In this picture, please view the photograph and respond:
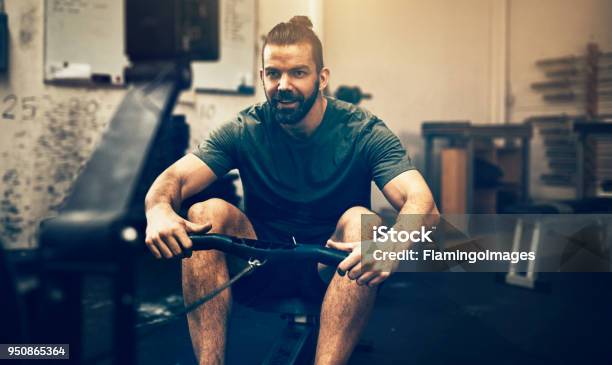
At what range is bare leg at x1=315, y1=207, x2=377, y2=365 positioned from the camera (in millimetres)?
1377

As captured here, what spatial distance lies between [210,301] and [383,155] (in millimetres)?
665

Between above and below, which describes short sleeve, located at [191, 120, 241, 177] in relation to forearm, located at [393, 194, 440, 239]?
above

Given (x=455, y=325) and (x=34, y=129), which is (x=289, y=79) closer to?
(x=455, y=325)

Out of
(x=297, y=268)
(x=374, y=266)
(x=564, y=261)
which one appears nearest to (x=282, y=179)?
(x=297, y=268)

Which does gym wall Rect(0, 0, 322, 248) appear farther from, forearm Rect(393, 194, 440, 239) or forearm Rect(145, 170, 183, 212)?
forearm Rect(393, 194, 440, 239)

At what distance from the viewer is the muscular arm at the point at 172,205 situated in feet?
3.71

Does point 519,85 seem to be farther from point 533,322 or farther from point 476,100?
point 533,322

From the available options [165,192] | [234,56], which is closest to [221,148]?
[165,192]

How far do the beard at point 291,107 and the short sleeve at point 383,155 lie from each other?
0.20 m

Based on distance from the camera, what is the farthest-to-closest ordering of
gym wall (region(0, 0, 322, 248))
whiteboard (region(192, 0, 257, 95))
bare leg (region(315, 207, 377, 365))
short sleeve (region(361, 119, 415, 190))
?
whiteboard (region(192, 0, 257, 95)) < gym wall (region(0, 0, 322, 248)) < short sleeve (region(361, 119, 415, 190)) < bare leg (region(315, 207, 377, 365))

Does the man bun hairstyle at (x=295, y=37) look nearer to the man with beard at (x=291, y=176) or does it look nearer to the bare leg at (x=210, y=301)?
the man with beard at (x=291, y=176)

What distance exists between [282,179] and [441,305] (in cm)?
145

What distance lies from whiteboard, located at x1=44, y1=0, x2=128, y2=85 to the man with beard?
2.27 m

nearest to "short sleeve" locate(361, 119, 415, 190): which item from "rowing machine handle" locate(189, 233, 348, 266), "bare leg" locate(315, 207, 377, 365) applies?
"bare leg" locate(315, 207, 377, 365)
